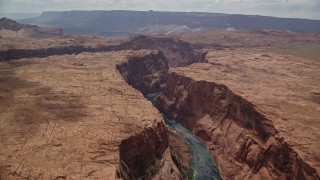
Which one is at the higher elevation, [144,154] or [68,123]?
[68,123]

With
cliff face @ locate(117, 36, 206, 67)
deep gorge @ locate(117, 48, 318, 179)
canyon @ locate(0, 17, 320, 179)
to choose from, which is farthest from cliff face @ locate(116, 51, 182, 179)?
cliff face @ locate(117, 36, 206, 67)

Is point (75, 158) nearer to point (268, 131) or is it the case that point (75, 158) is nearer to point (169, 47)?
point (268, 131)

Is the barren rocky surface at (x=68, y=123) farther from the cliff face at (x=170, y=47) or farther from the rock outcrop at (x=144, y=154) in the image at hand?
the cliff face at (x=170, y=47)

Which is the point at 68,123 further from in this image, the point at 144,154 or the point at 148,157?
the point at 148,157

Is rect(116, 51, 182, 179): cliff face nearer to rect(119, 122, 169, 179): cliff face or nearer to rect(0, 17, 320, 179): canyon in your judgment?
rect(119, 122, 169, 179): cliff face

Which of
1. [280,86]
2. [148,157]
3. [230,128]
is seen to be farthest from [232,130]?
[148,157]
